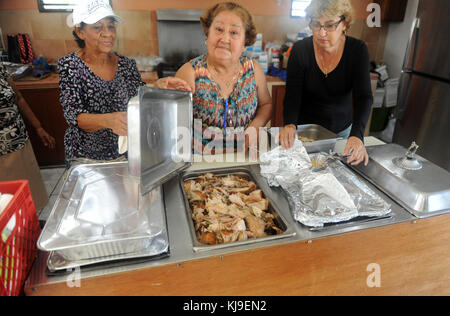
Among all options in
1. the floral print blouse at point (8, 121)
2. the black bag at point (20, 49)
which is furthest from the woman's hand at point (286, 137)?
the black bag at point (20, 49)

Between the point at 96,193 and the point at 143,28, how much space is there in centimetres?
297

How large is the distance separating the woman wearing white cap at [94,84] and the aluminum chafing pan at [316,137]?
822 millimetres

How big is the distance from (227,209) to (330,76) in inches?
45.8

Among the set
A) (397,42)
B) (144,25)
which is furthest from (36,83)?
(397,42)

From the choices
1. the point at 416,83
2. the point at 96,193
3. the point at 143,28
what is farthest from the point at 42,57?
the point at 416,83

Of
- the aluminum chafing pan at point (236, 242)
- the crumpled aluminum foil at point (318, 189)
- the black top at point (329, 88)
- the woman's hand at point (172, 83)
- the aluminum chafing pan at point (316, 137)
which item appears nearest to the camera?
the aluminum chafing pan at point (236, 242)

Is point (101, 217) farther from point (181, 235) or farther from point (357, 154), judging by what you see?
point (357, 154)

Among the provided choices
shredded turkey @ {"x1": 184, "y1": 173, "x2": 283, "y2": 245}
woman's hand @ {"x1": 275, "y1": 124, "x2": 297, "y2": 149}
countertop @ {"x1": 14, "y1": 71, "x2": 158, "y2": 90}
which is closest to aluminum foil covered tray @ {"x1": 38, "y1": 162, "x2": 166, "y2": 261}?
shredded turkey @ {"x1": 184, "y1": 173, "x2": 283, "y2": 245}

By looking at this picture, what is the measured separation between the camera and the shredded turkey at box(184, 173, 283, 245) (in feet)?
3.28

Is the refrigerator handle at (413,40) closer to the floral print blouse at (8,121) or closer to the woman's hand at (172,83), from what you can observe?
the woman's hand at (172,83)

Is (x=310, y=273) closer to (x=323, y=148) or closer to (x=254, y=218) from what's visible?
(x=254, y=218)

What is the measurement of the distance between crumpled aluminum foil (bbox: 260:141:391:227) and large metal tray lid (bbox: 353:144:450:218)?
9cm

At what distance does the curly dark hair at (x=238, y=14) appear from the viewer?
1.48m
